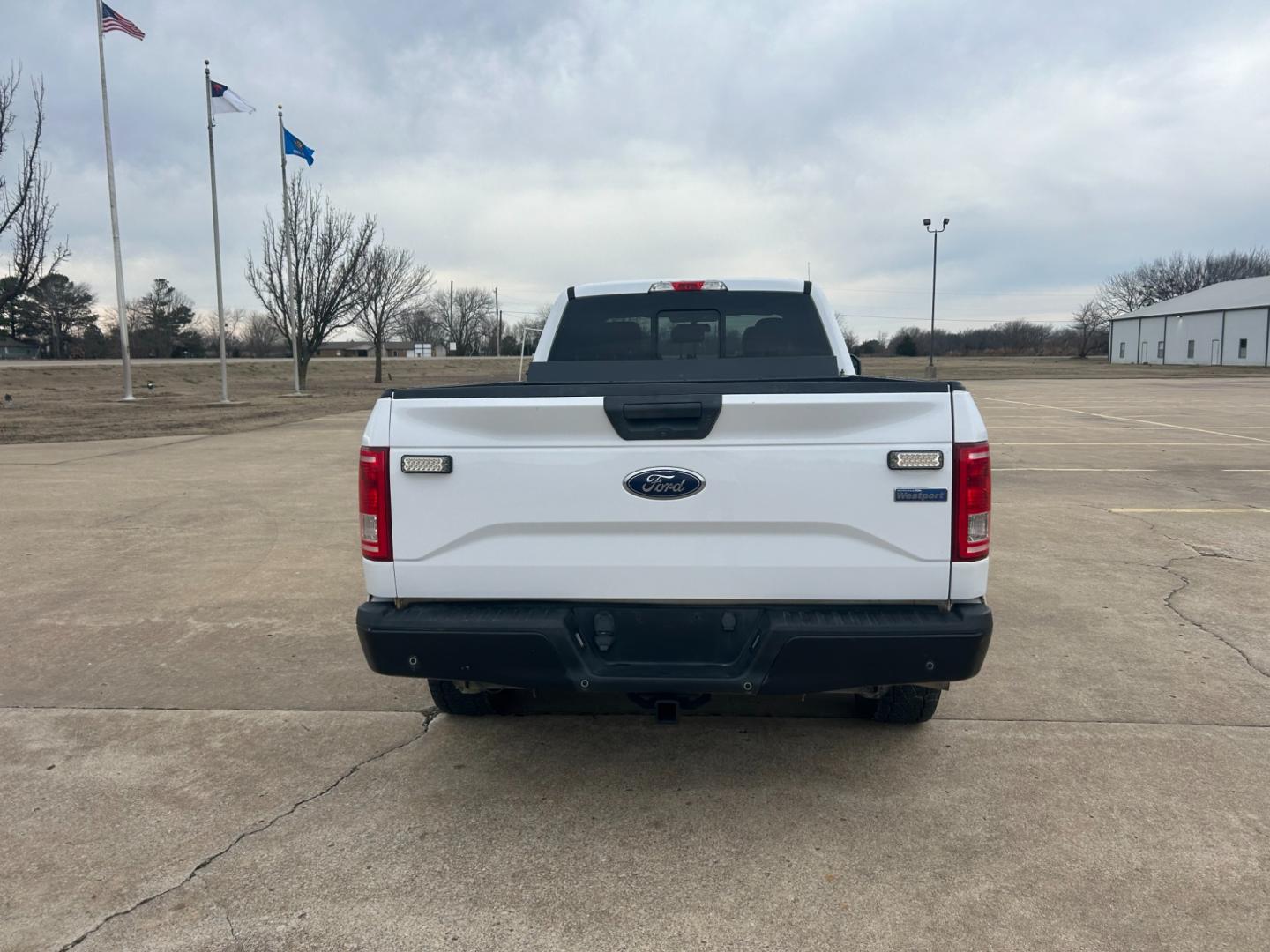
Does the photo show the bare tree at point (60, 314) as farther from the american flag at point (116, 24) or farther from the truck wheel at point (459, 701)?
the truck wheel at point (459, 701)

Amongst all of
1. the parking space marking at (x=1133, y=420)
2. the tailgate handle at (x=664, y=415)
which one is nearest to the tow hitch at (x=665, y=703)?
the tailgate handle at (x=664, y=415)

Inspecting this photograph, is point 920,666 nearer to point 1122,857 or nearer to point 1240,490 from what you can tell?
point 1122,857

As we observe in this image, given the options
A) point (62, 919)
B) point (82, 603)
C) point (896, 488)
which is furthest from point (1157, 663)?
point (82, 603)

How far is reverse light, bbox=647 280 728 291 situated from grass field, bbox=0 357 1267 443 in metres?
4.24

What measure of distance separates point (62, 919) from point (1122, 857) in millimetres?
3370

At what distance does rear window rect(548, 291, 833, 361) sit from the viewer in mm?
5152

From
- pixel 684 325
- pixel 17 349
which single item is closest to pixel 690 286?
pixel 684 325

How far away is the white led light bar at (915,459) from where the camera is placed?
2805mm

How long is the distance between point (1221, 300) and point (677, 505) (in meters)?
79.8

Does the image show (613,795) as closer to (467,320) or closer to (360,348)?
(467,320)

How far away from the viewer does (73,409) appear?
24422 millimetres

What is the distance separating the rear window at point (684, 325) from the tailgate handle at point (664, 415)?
2.35m

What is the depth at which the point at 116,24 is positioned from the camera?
79.3ft

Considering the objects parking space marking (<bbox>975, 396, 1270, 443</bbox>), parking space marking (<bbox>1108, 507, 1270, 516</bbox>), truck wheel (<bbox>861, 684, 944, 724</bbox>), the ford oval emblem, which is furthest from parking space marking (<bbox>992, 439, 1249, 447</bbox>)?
the ford oval emblem
